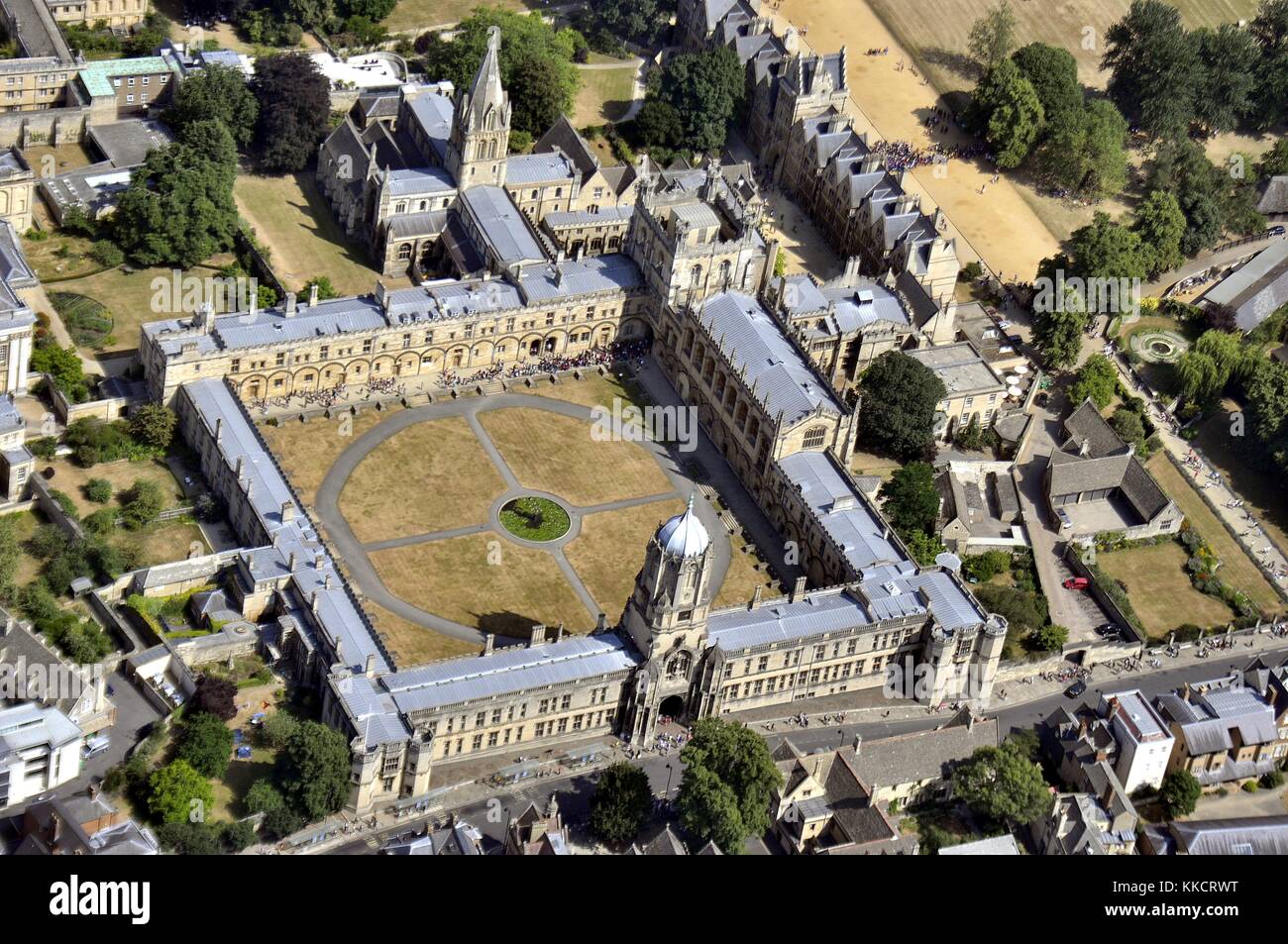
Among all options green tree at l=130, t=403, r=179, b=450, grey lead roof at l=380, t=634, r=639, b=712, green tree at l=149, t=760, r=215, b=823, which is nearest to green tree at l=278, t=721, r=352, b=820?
green tree at l=149, t=760, r=215, b=823

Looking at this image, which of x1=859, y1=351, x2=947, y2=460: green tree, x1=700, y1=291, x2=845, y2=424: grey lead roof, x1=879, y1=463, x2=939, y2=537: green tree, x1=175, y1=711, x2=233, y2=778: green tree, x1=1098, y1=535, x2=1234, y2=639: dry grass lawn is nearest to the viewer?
x1=175, y1=711, x2=233, y2=778: green tree

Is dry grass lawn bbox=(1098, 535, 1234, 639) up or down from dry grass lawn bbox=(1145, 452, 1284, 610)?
down

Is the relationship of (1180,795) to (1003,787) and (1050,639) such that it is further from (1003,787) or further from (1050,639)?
(1050,639)

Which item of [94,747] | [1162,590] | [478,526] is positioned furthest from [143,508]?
[1162,590]

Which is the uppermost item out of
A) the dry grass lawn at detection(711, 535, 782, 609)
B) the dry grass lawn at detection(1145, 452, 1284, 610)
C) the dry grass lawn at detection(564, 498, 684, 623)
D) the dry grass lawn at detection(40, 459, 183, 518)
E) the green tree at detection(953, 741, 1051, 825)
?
the green tree at detection(953, 741, 1051, 825)

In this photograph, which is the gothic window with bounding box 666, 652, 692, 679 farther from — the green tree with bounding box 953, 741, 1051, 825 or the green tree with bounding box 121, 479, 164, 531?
the green tree with bounding box 121, 479, 164, 531
